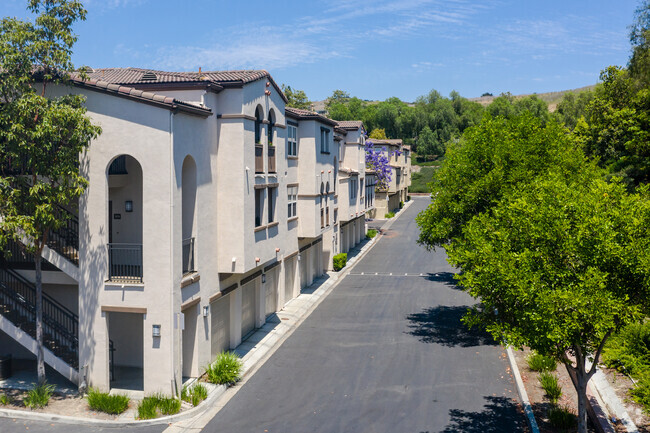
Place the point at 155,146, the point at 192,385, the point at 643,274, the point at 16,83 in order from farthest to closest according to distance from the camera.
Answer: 1. the point at 192,385
2. the point at 155,146
3. the point at 16,83
4. the point at 643,274

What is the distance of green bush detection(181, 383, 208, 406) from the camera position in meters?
16.9

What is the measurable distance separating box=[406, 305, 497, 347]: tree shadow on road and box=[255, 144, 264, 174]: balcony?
32.6ft

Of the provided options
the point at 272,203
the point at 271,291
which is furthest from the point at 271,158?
the point at 271,291

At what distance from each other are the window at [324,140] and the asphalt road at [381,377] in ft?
27.8

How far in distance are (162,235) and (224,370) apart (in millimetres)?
5036

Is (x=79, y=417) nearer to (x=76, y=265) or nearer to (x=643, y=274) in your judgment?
(x=76, y=265)

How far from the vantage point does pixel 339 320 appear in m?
27.6

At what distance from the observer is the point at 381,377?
65.3 ft

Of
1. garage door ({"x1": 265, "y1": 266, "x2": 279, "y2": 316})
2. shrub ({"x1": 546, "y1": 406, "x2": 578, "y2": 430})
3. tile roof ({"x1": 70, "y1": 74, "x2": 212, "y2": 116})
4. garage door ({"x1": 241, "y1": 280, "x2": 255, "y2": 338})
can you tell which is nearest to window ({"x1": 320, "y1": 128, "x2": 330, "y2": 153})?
garage door ({"x1": 265, "y1": 266, "x2": 279, "y2": 316})

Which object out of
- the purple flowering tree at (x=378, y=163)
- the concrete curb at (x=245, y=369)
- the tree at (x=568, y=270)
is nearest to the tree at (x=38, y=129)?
the concrete curb at (x=245, y=369)

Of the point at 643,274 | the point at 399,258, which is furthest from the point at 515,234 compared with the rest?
the point at 399,258

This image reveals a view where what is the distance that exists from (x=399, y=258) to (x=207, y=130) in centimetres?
2940

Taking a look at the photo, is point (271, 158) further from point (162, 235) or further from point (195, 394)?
point (195, 394)

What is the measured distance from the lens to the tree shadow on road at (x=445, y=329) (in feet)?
80.2
